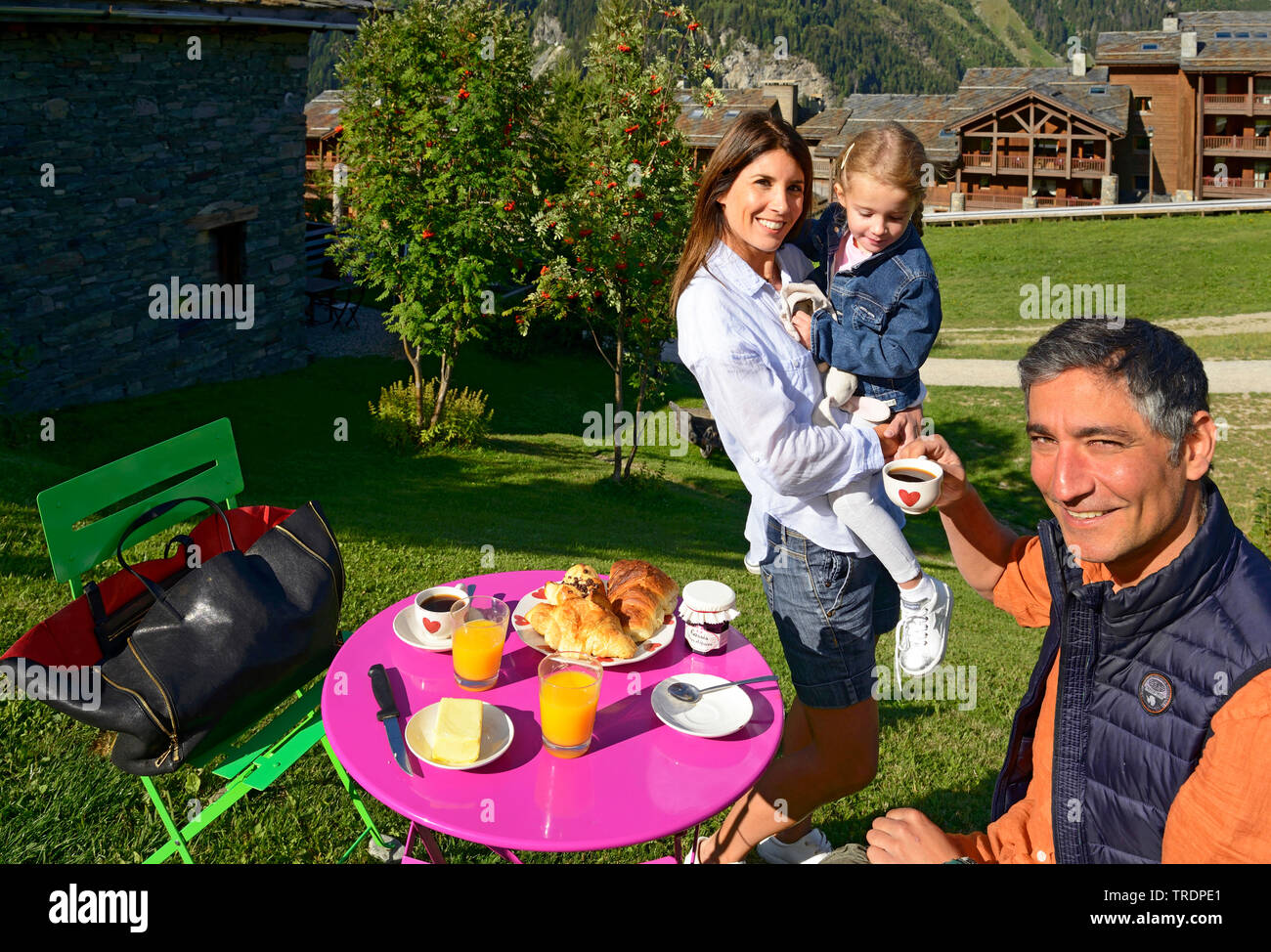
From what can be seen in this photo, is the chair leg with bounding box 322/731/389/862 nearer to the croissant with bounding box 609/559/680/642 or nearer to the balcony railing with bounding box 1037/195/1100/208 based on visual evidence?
the croissant with bounding box 609/559/680/642

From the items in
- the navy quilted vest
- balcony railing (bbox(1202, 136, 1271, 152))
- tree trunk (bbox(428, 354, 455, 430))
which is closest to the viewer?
the navy quilted vest

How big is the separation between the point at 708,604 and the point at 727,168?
131 centimetres

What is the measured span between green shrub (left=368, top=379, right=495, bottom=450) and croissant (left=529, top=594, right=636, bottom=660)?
1056 cm

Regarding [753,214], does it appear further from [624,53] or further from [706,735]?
[624,53]

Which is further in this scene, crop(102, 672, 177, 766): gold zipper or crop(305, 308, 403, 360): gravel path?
crop(305, 308, 403, 360): gravel path

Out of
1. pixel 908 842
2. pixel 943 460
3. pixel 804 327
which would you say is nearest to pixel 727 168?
pixel 804 327

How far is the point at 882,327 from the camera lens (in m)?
3.32

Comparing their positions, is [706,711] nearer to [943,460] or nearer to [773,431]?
[773,431]

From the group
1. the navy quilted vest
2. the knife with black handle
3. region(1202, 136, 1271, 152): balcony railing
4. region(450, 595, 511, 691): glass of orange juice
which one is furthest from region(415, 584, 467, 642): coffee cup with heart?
region(1202, 136, 1271, 152): balcony railing

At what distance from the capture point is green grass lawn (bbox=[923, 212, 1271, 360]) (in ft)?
82.3

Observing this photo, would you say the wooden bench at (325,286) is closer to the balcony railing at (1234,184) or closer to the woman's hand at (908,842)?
the woman's hand at (908,842)

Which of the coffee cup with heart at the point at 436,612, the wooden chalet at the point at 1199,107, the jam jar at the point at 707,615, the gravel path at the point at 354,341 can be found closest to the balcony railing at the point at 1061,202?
the wooden chalet at the point at 1199,107

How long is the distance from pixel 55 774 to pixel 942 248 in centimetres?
3499

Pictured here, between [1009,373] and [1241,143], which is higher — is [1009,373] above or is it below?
below
